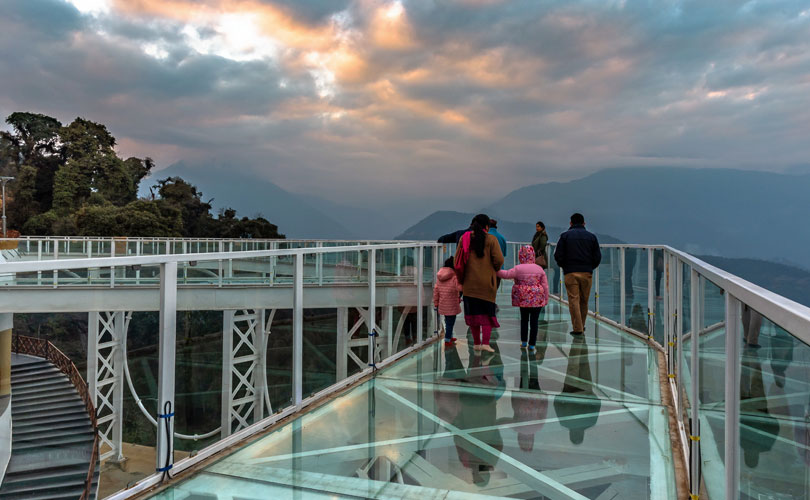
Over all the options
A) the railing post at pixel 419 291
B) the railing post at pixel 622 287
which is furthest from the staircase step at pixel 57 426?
the railing post at pixel 622 287

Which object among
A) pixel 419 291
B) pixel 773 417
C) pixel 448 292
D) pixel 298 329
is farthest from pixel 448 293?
pixel 773 417

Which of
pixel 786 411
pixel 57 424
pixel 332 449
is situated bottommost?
pixel 332 449

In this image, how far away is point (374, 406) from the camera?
4.43 metres

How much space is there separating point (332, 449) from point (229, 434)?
71 cm

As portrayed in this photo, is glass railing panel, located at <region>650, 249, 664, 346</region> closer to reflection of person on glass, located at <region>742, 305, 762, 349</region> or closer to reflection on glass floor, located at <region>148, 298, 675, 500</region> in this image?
reflection on glass floor, located at <region>148, 298, 675, 500</region>

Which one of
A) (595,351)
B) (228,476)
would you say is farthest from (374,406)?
(595,351)

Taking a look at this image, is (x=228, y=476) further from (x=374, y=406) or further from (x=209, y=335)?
(x=374, y=406)

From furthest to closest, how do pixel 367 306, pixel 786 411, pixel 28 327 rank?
pixel 367 306
pixel 28 327
pixel 786 411

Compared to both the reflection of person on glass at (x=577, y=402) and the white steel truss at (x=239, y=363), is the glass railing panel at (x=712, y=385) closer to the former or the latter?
the reflection of person on glass at (x=577, y=402)

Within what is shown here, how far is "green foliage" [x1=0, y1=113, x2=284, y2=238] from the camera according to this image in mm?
40469

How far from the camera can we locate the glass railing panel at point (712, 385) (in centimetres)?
189

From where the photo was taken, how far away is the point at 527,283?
685cm

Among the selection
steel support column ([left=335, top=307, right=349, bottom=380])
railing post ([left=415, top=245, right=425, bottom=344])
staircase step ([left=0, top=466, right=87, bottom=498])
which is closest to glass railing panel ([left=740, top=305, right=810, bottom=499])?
staircase step ([left=0, top=466, right=87, bottom=498])

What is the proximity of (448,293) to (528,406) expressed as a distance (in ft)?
9.03
